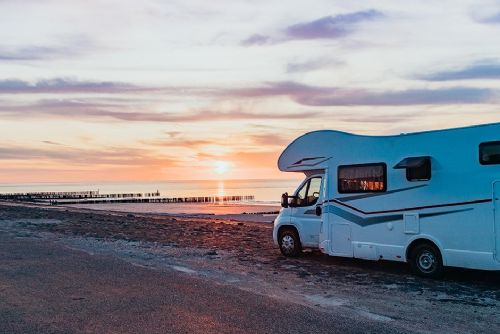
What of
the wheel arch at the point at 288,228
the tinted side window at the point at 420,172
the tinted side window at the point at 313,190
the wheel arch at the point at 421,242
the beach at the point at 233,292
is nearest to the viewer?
the beach at the point at 233,292

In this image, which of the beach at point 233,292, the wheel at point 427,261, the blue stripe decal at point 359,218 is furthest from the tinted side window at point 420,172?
the beach at point 233,292

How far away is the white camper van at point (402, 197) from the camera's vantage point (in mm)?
10883

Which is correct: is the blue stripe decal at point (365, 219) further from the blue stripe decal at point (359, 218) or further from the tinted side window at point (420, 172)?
the tinted side window at point (420, 172)

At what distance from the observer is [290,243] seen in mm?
15133

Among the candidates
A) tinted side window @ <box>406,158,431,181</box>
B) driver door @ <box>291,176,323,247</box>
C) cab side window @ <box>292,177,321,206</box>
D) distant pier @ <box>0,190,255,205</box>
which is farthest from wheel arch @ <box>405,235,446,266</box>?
distant pier @ <box>0,190,255,205</box>

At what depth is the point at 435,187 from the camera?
11.6 m

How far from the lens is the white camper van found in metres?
10.9

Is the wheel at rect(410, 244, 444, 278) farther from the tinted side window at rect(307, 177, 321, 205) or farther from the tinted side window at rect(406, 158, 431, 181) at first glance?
the tinted side window at rect(307, 177, 321, 205)

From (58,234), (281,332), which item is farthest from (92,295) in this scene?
(58,234)

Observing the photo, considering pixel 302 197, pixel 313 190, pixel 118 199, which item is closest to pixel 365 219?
pixel 313 190

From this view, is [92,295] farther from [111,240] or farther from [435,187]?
[111,240]

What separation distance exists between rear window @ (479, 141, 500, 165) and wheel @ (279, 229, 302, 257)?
18.6 ft

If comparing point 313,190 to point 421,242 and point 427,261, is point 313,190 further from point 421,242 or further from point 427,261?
point 427,261

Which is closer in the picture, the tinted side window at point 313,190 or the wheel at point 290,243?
the tinted side window at point 313,190
